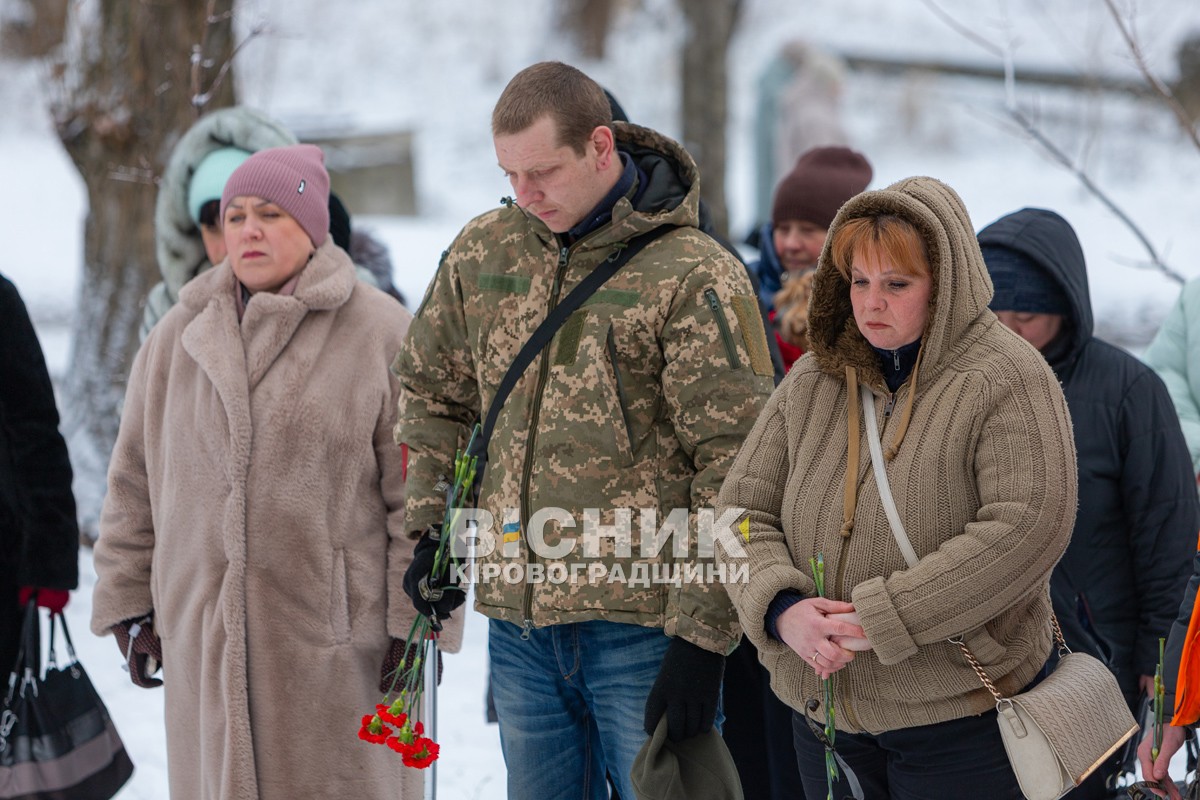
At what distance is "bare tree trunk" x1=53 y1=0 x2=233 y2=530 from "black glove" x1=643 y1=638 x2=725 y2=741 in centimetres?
432

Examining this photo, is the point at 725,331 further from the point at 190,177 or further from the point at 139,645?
the point at 190,177

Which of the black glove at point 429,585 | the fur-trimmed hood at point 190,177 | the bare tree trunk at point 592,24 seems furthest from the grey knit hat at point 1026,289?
the bare tree trunk at point 592,24

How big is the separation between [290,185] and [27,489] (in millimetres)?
1046

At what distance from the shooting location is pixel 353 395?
327 centimetres

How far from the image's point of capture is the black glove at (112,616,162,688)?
3395 millimetres

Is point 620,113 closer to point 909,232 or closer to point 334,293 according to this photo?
point 334,293

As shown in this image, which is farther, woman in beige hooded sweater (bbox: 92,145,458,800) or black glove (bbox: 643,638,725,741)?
woman in beige hooded sweater (bbox: 92,145,458,800)

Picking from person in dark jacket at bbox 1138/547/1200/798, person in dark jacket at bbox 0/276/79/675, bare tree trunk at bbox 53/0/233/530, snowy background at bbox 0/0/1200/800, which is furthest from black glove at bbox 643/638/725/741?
snowy background at bbox 0/0/1200/800

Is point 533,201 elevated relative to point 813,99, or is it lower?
lower

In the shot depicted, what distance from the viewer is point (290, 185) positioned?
11.0 feet

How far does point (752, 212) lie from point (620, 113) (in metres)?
10.9

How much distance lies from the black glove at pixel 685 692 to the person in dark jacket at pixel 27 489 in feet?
5.68

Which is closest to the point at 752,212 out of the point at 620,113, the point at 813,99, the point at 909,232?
the point at 813,99

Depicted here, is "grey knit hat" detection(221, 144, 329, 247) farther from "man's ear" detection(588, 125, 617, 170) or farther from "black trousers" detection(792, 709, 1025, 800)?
"black trousers" detection(792, 709, 1025, 800)
